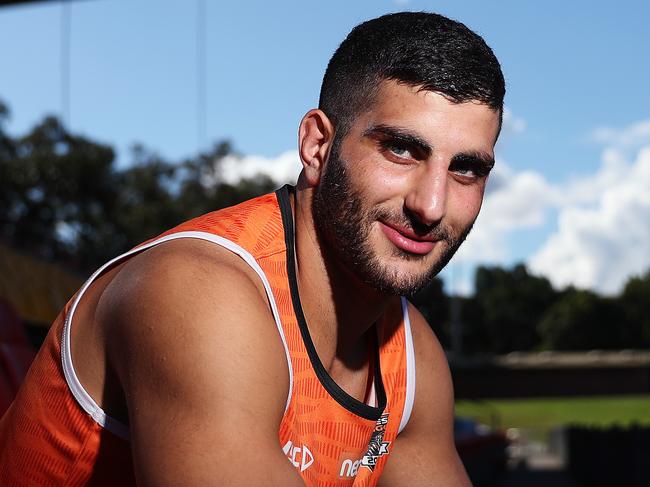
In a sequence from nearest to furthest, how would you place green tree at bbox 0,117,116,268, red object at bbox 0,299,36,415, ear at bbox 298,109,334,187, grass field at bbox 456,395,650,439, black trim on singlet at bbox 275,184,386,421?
black trim on singlet at bbox 275,184,386,421
ear at bbox 298,109,334,187
red object at bbox 0,299,36,415
green tree at bbox 0,117,116,268
grass field at bbox 456,395,650,439

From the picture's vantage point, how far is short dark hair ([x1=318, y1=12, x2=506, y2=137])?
6.58ft

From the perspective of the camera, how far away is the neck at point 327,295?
220 cm

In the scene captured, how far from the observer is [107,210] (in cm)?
4525

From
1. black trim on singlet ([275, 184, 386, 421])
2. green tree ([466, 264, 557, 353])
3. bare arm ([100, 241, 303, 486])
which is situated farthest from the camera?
green tree ([466, 264, 557, 353])

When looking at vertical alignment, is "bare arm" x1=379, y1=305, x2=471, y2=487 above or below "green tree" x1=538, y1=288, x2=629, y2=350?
above

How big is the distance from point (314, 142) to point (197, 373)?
72 centimetres

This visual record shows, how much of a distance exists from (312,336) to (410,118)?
1.77ft

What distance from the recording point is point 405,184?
6.66ft

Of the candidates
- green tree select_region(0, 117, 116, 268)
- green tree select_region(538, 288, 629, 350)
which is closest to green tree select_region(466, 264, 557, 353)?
green tree select_region(538, 288, 629, 350)

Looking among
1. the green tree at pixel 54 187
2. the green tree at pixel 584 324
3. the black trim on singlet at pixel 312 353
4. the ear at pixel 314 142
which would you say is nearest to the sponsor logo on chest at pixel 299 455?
the black trim on singlet at pixel 312 353

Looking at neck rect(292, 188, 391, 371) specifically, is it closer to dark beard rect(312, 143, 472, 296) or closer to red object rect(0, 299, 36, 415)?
dark beard rect(312, 143, 472, 296)

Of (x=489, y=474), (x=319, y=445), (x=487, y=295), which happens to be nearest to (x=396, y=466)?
(x=319, y=445)

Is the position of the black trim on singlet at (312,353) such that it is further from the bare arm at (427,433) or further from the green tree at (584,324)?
the green tree at (584,324)

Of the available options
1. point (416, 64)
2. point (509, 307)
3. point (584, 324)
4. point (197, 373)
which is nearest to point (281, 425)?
point (197, 373)
